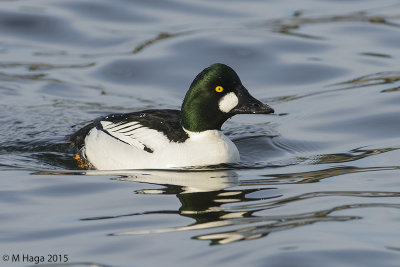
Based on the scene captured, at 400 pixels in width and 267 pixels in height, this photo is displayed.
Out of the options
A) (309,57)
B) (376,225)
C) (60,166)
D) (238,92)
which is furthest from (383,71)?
(376,225)

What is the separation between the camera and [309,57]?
14344mm

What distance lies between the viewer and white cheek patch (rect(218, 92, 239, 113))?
8.96 metres

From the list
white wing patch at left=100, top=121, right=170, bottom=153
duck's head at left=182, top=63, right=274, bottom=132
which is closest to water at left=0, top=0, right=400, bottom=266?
white wing patch at left=100, top=121, right=170, bottom=153

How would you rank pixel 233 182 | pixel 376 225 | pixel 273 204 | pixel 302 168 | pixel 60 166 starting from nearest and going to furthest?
1. pixel 376 225
2. pixel 273 204
3. pixel 233 182
4. pixel 302 168
5. pixel 60 166

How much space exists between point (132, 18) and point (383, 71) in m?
5.56

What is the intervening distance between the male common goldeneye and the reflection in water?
0.24 meters

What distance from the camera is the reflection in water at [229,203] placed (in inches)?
259

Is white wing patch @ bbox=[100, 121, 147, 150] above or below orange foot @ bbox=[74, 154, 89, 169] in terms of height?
above

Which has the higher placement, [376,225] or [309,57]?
[309,57]

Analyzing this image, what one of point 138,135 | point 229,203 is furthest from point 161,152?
point 229,203

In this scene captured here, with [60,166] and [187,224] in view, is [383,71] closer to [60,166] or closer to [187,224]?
[60,166]

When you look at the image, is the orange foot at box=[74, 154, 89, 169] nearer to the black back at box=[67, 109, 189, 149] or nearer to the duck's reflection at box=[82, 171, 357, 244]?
the black back at box=[67, 109, 189, 149]

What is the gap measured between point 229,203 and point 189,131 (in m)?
1.88

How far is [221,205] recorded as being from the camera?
7387 mm
